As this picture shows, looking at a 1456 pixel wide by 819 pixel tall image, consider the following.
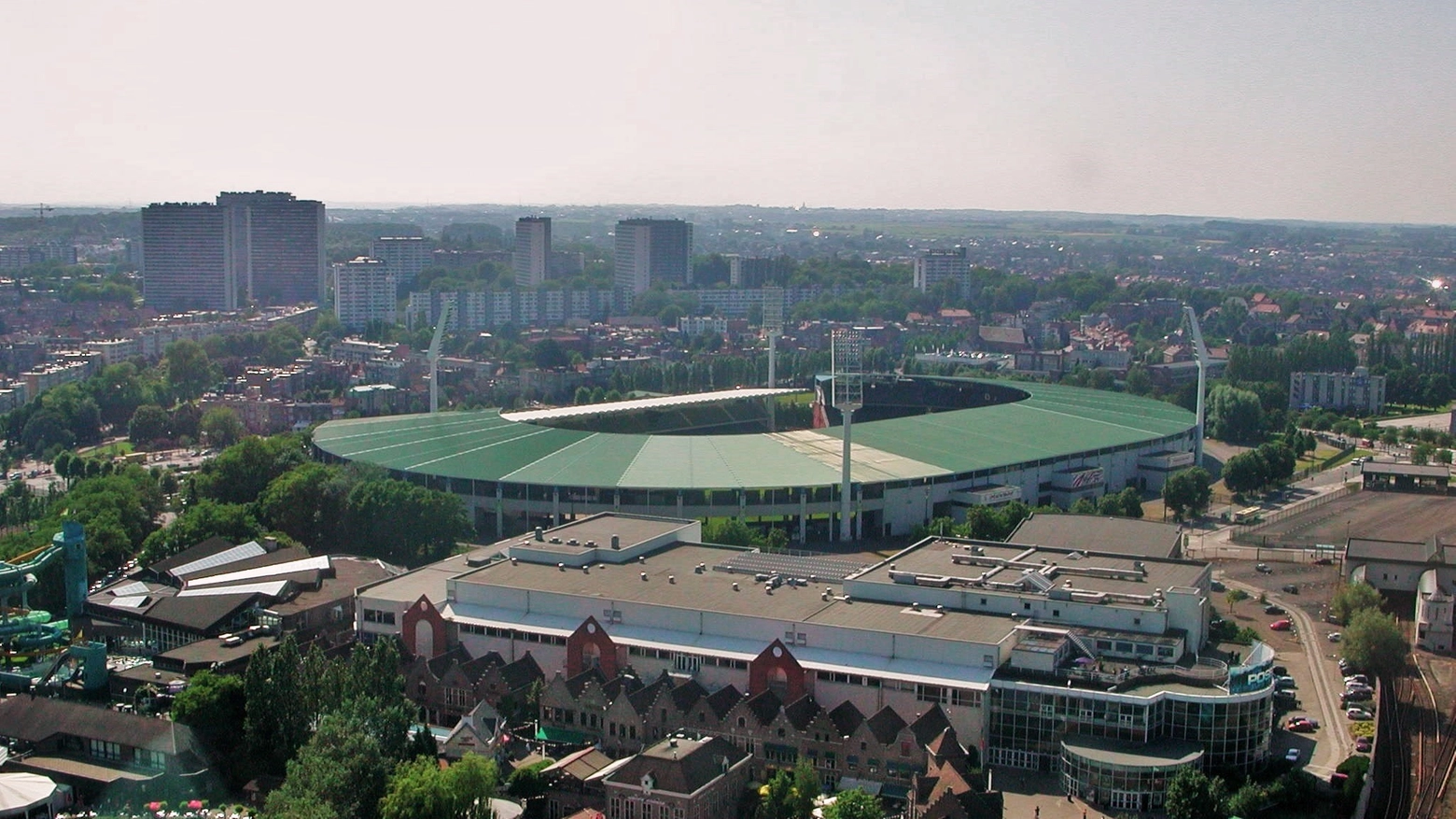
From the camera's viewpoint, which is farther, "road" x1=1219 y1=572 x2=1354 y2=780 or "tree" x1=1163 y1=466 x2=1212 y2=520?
"tree" x1=1163 y1=466 x2=1212 y2=520

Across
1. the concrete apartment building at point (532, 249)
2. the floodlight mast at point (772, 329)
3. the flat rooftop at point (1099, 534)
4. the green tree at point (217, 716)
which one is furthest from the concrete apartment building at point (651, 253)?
the green tree at point (217, 716)

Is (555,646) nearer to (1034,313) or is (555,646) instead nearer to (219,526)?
(219,526)

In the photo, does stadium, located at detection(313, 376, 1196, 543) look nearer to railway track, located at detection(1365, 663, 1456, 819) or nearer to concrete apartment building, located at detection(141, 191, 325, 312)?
railway track, located at detection(1365, 663, 1456, 819)

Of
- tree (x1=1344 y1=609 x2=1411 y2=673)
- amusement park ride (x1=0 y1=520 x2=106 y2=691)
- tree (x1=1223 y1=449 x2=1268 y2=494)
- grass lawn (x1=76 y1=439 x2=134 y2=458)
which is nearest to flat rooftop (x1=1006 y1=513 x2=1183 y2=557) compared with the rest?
tree (x1=1344 y1=609 x2=1411 y2=673)

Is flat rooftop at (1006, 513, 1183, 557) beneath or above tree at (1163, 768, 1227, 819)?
above

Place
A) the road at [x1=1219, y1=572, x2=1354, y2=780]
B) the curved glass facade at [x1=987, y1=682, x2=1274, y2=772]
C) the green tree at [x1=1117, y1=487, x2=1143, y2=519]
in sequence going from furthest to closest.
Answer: the green tree at [x1=1117, y1=487, x2=1143, y2=519]
the road at [x1=1219, y1=572, x2=1354, y2=780]
the curved glass facade at [x1=987, y1=682, x2=1274, y2=772]

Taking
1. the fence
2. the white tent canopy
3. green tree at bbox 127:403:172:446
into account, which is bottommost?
green tree at bbox 127:403:172:446

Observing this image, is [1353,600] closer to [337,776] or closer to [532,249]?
[337,776]
